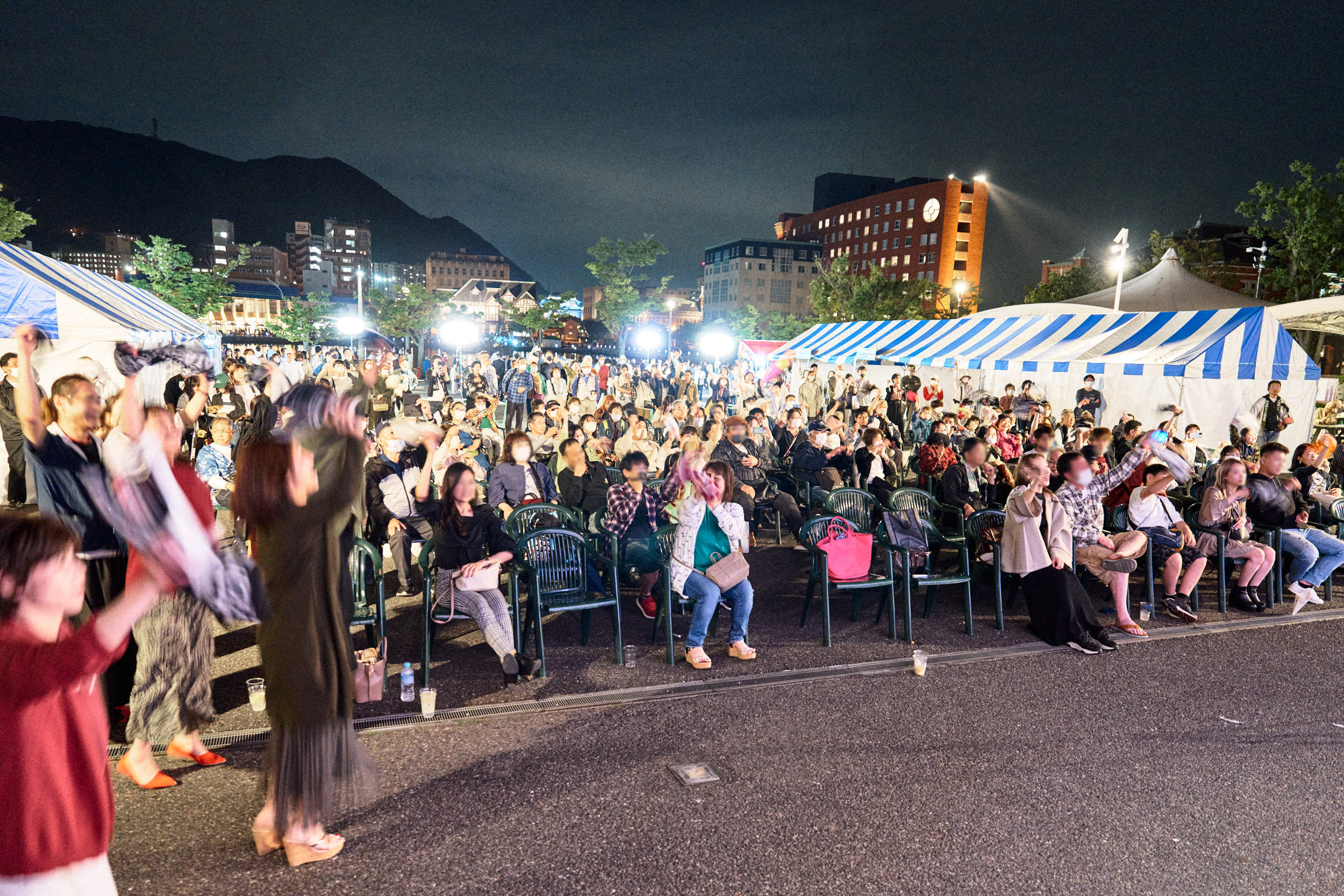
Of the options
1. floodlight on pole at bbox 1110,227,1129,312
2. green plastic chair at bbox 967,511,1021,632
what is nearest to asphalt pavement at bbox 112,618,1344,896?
green plastic chair at bbox 967,511,1021,632

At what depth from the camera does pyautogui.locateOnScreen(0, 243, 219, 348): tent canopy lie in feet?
31.6

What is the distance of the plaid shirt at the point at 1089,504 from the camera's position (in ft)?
20.2

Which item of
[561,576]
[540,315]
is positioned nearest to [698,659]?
[561,576]

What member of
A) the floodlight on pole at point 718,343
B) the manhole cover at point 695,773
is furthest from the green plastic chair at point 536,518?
the floodlight on pole at point 718,343

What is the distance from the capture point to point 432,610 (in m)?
4.88

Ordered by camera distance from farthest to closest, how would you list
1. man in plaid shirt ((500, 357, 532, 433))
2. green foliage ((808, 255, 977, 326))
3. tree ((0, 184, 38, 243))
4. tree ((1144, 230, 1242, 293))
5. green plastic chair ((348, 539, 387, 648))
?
green foliage ((808, 255, 977, 326))
tree ((1144, 230, 1242, 293))
tree ((0, 184, 38, 243))
man in plaid shirt ((500, 357, 532, 433))
green plastic chair ((348, 539, 387, 648))

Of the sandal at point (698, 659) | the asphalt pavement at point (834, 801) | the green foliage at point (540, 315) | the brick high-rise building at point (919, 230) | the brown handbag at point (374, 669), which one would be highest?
the brick high-rise building at point (919, 230)

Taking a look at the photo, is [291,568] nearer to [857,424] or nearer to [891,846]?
[891,846]

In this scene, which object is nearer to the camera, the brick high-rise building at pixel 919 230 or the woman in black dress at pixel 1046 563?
the woman in black dress at pixel 1046 563

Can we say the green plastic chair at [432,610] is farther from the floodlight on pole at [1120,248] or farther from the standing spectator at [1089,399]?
the floodlight on pole at [1120,248]

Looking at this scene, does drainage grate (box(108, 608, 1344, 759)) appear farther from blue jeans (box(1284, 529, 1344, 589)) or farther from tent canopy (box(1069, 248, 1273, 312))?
tent canopy (box(1069, 248, 1273, 312))

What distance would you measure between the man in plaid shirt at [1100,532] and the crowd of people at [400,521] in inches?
0.9

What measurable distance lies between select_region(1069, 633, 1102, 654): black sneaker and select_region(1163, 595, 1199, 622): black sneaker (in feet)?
4.59

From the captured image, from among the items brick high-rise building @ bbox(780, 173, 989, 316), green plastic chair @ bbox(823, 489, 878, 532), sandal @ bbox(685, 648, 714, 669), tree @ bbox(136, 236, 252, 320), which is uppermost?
brick high-rise building @ bbox(780, 173, 989, 316)
